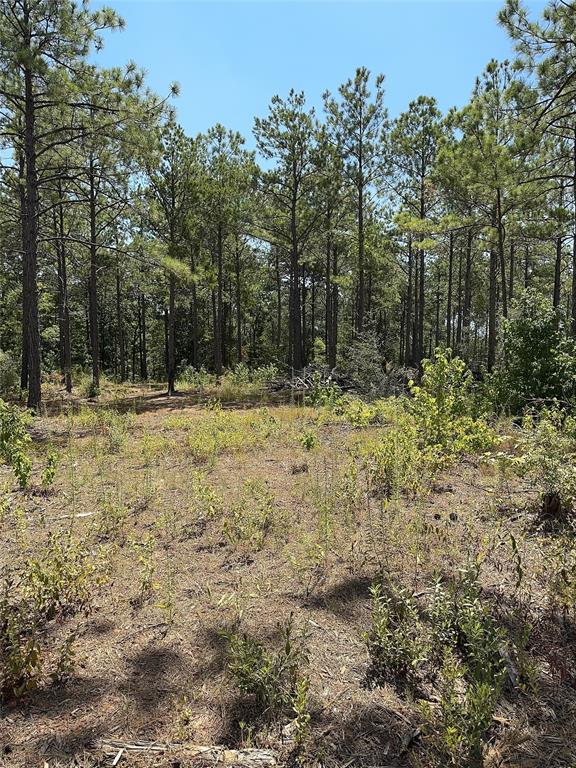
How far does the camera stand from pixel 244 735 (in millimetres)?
2057

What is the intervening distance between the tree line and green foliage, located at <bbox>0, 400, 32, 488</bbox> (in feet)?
22.6

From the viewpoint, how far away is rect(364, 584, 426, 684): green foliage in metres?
2.34

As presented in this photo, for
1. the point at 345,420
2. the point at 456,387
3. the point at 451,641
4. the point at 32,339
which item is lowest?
the point at 451,641

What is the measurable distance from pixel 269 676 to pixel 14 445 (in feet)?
8.62

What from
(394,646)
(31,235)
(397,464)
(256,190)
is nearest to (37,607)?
(394,646)

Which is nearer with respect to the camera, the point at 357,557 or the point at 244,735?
the point at 244,735

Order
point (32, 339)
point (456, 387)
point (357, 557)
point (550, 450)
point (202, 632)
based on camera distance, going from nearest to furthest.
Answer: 1. point (202, 632)
2. point (357, 557)
3. point (550, 450)
4. point (456, 387)
5. point (32, 339)

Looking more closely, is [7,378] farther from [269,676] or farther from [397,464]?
[269,676]

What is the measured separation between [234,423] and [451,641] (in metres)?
6.00

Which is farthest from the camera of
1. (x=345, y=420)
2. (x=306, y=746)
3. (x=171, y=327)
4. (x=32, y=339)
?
(x=171, y=327)

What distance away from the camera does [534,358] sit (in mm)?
7469

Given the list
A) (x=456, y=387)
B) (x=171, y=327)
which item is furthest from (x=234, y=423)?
(x=171, y=327)

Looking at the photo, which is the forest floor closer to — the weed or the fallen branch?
the fallen branch

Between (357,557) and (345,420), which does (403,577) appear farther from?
(345,420)
